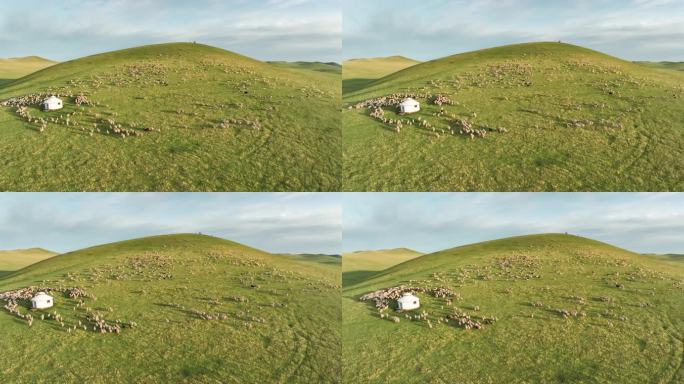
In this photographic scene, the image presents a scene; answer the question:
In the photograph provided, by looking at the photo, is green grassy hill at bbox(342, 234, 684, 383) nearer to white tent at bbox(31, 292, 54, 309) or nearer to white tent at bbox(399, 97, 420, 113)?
white tent at bbox(399, 97, 420, 113)

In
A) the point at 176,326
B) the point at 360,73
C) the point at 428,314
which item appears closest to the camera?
the point at 176,326

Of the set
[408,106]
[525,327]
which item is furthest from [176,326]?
[408,106]

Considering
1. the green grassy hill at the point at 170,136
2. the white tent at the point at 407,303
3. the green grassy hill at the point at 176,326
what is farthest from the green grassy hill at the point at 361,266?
the green grassy hill at the point at 170,136

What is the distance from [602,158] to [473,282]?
568 inches

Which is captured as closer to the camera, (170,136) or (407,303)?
(407,303)

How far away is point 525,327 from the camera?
26797 millimetres

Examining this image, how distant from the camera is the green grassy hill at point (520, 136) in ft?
Result: 98.5

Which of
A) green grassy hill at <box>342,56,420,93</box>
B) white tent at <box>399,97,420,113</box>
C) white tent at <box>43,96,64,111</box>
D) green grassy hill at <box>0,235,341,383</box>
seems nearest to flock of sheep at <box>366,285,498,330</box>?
green grassy hill at <box>0,235,341,383</box>

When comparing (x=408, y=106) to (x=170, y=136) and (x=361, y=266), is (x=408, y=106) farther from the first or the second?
(x=361, y=266)

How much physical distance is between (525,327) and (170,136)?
30.5 m

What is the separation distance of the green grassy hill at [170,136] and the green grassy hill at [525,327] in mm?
11542

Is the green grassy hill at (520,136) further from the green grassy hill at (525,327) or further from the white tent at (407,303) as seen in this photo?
the green grassy hill at (525,327)

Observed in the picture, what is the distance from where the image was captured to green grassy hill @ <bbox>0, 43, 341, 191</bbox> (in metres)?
29.1

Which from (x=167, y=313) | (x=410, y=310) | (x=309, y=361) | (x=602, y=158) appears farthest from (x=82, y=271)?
(x=602, y=158)
